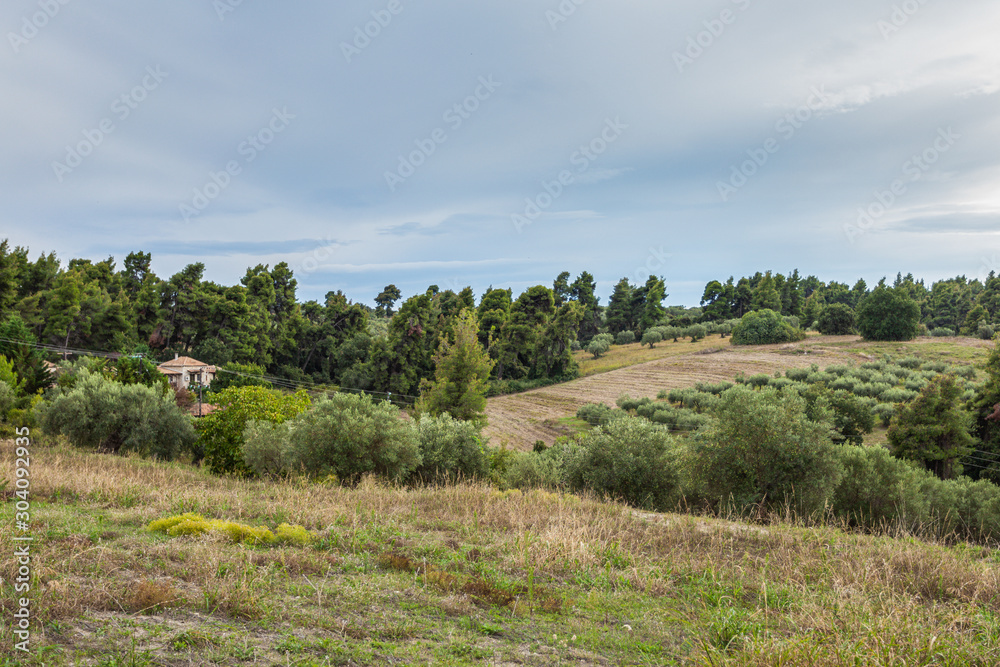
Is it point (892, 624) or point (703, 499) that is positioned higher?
point (892, 624)

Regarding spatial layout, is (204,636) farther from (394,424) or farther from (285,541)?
(394,424)

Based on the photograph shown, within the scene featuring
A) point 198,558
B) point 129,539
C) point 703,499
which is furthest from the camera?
point 703,499

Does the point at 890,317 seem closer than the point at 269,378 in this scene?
No

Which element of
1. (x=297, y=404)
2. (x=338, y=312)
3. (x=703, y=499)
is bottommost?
(x=703, y=499)

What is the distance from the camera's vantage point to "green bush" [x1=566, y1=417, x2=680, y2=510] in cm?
1514

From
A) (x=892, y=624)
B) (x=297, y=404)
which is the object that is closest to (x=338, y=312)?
(x=297, y=404)

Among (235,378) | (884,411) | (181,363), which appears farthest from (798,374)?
(181,363)

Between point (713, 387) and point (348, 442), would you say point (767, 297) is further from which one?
point (348, 442)

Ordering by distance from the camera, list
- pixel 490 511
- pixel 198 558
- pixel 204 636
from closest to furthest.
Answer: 1. pixel 204 636
2. pixel 198 558
3. pixel 490 511

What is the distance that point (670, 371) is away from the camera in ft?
212

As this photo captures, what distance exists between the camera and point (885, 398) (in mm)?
41000

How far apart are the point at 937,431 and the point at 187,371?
5616 centimetres

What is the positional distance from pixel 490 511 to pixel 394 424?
297 inches

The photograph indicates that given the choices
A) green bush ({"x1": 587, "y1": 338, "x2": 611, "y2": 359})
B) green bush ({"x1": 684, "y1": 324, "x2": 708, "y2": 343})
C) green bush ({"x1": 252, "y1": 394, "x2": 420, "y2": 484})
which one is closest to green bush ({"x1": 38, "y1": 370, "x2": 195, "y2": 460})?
green bush ({"x1": 252, "y1": 394, "x2": 420, "y2": 484})
